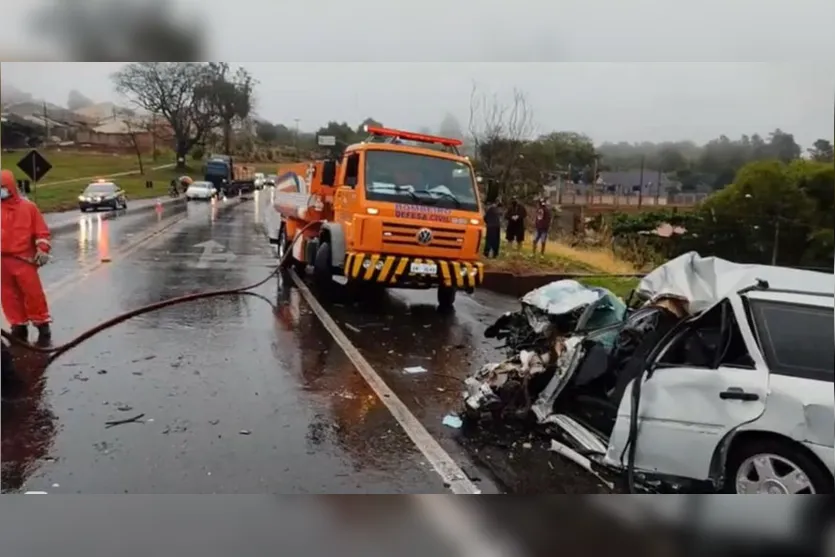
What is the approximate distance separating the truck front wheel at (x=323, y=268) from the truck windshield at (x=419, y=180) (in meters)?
0.59

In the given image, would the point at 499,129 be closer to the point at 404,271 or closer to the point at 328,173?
the point at 404,271

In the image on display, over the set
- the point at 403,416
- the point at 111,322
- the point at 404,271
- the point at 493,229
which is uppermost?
the point at 493,229

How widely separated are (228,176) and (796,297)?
9.91 ft

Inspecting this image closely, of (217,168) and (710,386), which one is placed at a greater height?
(217,168)

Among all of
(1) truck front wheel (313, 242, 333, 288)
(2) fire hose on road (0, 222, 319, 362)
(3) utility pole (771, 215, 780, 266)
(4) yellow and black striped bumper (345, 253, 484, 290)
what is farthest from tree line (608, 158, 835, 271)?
(1) truck front wheel (313, 242, 333, 288)

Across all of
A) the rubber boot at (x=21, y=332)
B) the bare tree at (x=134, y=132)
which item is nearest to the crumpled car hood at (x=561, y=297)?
the bare tree at (x=134, y=132)

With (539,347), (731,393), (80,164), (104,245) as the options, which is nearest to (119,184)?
(80,164)

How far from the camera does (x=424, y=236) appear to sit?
209 inches

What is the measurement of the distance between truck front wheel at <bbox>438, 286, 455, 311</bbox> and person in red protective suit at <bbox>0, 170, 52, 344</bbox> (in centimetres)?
224

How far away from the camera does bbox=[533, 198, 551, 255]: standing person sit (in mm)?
4238

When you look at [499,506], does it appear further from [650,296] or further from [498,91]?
[498,91]

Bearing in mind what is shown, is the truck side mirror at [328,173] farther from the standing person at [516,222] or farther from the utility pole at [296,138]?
the standing person at [516,222]

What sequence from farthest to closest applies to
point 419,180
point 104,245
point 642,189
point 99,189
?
point 419,180
point 104,245
point 99,189
point 642,189

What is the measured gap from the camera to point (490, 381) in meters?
4.25
